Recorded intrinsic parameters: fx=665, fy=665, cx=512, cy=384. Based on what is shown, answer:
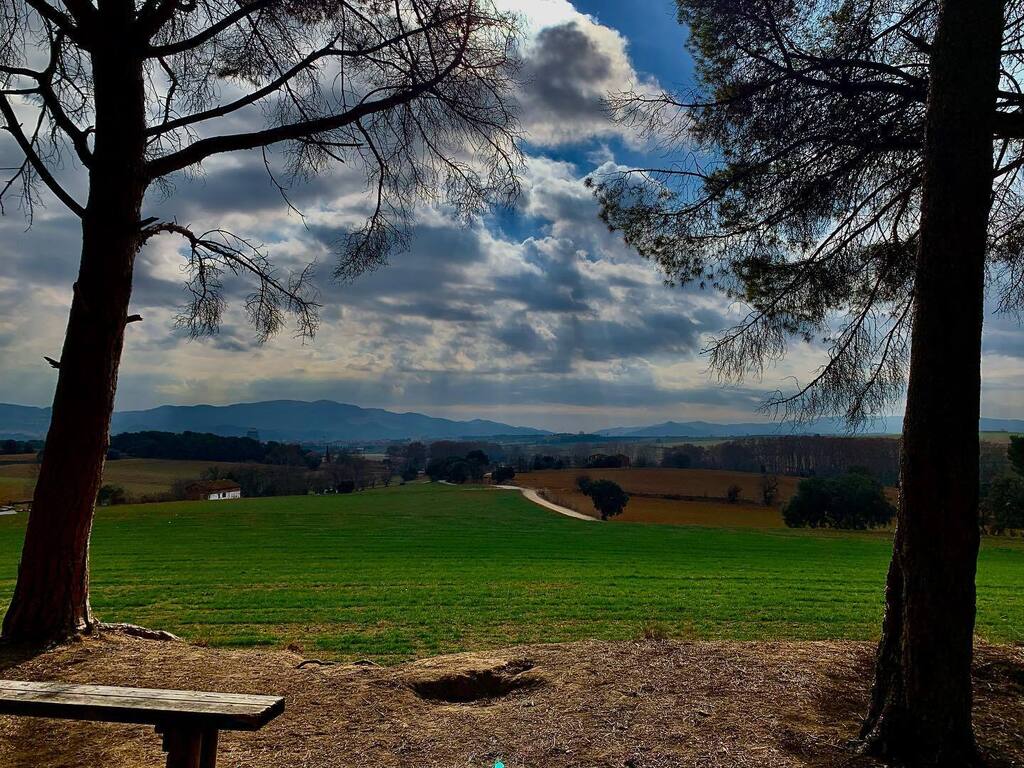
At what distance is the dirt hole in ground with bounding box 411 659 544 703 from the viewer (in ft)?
16.5

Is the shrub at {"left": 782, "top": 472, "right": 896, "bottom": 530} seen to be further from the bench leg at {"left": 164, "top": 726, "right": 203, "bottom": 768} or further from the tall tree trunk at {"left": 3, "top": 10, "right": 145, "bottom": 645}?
the bench leg at {"left": 164, "top": 726, "right": 203, "bottom": 768}

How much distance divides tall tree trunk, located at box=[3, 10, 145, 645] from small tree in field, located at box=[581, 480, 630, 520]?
52.3 metres

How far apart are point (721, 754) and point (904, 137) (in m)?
5.08

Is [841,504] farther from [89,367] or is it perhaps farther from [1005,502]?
[89,367]

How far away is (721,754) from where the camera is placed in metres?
3.62

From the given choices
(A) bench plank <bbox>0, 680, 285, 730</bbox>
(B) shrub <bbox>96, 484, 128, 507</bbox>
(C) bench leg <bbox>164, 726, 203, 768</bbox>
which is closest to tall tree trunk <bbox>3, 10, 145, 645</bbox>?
(A) bench plank <bbox>0, 680, 285, 730</bbox>

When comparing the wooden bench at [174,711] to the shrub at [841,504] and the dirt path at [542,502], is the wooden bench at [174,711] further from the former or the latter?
the shrub at [841,504]

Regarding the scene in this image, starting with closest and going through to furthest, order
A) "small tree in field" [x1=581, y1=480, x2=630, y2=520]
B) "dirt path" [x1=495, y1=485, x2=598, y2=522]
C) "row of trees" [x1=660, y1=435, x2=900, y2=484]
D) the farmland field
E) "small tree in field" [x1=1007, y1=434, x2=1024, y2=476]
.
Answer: "small tree in field" [x1=1007, y1=434, x2=1024, y2=476] → "row of trees" [x1=660, y1=435, x2=900, y2=484] → "dirt path" [x1=495, y1=485, x2=598, y2=522] → the farmland field → "small tree in field" [x1=581, y1=480, x2=630, y2=520]

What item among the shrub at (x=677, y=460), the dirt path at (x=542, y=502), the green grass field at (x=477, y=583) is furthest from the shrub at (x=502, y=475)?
the green grass field at (x=477, y=583)

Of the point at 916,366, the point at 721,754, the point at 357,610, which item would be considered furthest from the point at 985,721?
the point at 357,610

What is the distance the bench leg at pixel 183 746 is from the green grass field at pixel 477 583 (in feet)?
20.9

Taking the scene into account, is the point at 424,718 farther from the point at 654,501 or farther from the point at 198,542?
the point at 654,501

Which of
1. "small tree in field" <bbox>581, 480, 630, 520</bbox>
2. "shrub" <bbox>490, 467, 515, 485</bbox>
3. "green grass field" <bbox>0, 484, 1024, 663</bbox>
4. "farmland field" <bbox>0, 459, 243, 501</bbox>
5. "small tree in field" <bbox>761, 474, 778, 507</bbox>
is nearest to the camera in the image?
"green grass field" <bbox>0, 484, 1024, 663</bbox>

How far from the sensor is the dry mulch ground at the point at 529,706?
3736 mm
